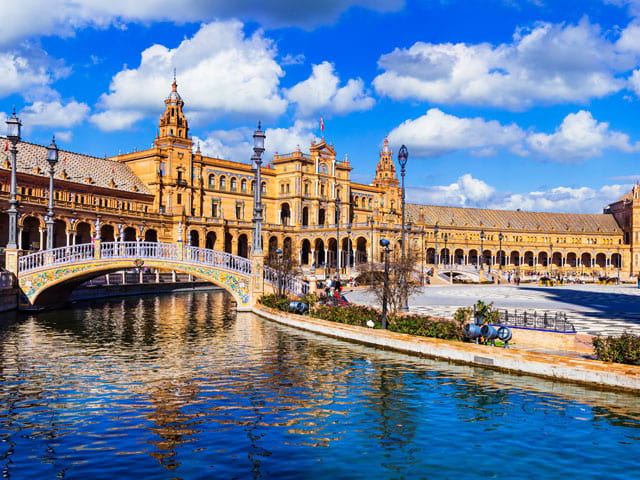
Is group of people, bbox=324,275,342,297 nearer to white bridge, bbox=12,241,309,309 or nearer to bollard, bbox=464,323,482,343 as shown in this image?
white bridge, bbox=12,241,309,309

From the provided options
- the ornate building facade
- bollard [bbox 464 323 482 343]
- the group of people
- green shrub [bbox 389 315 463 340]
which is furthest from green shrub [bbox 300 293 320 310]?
the ornate building facade

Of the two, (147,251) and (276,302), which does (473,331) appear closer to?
(276,302)

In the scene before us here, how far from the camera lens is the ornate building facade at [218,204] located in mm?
69250

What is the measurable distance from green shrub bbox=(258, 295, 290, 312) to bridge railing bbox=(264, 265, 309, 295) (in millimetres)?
1735

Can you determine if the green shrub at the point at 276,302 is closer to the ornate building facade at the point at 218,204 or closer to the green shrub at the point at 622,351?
the green shrub at the point at 622,351

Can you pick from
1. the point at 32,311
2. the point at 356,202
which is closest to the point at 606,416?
the point at 32,311

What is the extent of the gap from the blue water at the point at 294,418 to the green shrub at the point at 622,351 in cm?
138

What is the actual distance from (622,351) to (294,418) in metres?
9.60

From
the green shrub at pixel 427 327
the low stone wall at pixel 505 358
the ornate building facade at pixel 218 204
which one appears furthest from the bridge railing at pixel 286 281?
the ornate building facade at pixel 218 204

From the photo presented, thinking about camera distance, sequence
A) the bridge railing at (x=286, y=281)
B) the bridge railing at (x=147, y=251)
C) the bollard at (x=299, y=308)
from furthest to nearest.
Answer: the bridge railing at (x=286, y=281), the bridge railing at (x=147, y=251), the bollard at (x=299, y=308)

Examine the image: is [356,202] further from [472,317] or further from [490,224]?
[472,317]

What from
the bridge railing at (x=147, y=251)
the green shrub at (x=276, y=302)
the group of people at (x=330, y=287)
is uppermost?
the bridge railing at (x=147, y=251)

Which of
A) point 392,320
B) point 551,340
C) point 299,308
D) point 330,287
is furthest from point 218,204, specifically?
point 551,340

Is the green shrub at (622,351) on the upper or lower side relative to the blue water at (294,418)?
upper
